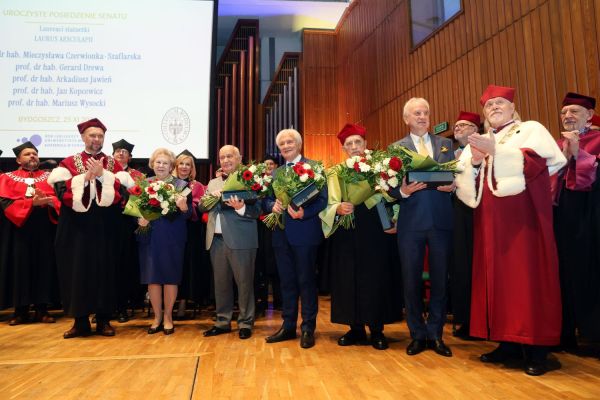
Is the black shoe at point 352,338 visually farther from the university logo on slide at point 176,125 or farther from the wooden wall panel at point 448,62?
the university logo on slide at point 176,125

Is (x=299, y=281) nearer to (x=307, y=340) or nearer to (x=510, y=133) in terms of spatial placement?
(x=307, y=340)

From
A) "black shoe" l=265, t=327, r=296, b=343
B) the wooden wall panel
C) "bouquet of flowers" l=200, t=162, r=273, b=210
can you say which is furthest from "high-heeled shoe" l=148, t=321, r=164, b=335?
the wooden wall panel

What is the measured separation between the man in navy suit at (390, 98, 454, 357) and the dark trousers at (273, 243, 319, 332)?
2.14ft

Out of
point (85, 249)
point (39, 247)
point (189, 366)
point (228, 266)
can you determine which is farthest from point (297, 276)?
point (39, 247)

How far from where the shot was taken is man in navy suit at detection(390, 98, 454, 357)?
273cm

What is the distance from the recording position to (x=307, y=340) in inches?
117

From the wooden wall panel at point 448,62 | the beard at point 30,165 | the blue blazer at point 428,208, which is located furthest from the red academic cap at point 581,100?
the beard at point 30,165

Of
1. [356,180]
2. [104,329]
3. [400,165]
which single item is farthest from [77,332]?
[400,165]

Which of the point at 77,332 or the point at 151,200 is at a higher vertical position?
the point at 151,200

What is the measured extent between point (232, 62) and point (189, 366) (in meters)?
7.68

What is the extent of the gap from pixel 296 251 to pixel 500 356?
4.58 ft

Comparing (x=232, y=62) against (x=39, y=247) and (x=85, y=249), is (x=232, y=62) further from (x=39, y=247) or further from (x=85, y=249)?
(x=85, y=249)

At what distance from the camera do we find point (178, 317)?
4.50 meters

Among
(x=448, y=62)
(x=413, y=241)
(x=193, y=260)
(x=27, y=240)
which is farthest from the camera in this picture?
(x=448, y=62)
